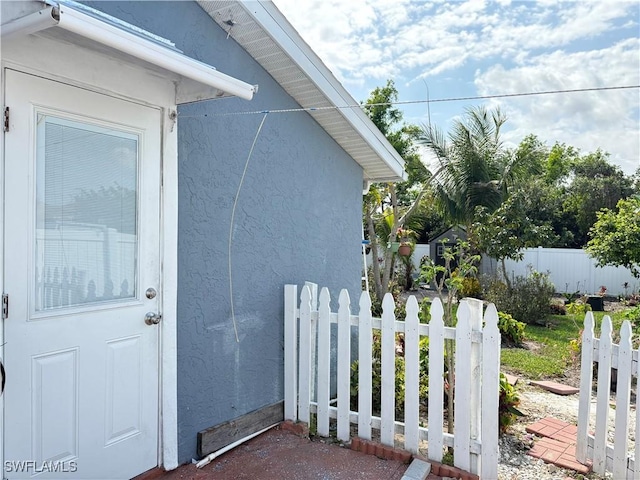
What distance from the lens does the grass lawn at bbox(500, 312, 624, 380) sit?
23.4 ft

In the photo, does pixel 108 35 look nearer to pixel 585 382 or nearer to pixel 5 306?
pixel 5 306

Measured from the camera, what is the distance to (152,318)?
10.6ft

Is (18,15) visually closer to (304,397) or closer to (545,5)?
(304,397)

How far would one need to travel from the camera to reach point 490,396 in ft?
11.2

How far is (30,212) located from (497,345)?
133 inches

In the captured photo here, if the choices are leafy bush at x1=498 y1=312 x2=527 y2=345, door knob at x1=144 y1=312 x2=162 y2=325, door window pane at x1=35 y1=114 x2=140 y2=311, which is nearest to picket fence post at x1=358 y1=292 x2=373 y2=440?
door knob at x1=144 y1=312 x2=162 y2=325

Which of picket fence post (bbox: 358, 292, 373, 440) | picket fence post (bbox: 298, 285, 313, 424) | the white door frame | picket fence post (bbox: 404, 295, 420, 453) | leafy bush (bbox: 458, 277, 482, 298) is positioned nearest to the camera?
the white door frame

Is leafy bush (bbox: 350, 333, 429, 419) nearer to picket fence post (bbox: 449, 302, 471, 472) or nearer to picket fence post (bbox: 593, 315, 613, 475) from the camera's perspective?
picket fence post (bbox: 449, 302, 471, 472)

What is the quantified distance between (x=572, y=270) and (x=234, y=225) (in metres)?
18.7

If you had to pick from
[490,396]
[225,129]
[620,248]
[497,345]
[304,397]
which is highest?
[225,129]

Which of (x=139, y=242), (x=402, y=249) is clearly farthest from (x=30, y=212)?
(x=402, y=249)

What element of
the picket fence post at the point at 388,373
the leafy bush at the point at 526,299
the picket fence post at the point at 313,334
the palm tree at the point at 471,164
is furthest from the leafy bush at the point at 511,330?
the palm tree at the point at 471,164

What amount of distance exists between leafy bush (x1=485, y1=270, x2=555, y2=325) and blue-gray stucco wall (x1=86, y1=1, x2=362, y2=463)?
8490mm

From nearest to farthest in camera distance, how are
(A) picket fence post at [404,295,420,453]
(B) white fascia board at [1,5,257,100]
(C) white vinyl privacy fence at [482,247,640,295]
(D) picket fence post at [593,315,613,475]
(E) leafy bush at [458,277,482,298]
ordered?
(B) white fascia board at [1,5,257,100] < (D) picket fence post at [593,315,613,475] < (A) picket fence post at [404,295,420,453] < (E) leafy bush at [458,277,482,298] < (C) white vinyl privacy fence at [482,247,640,295]
